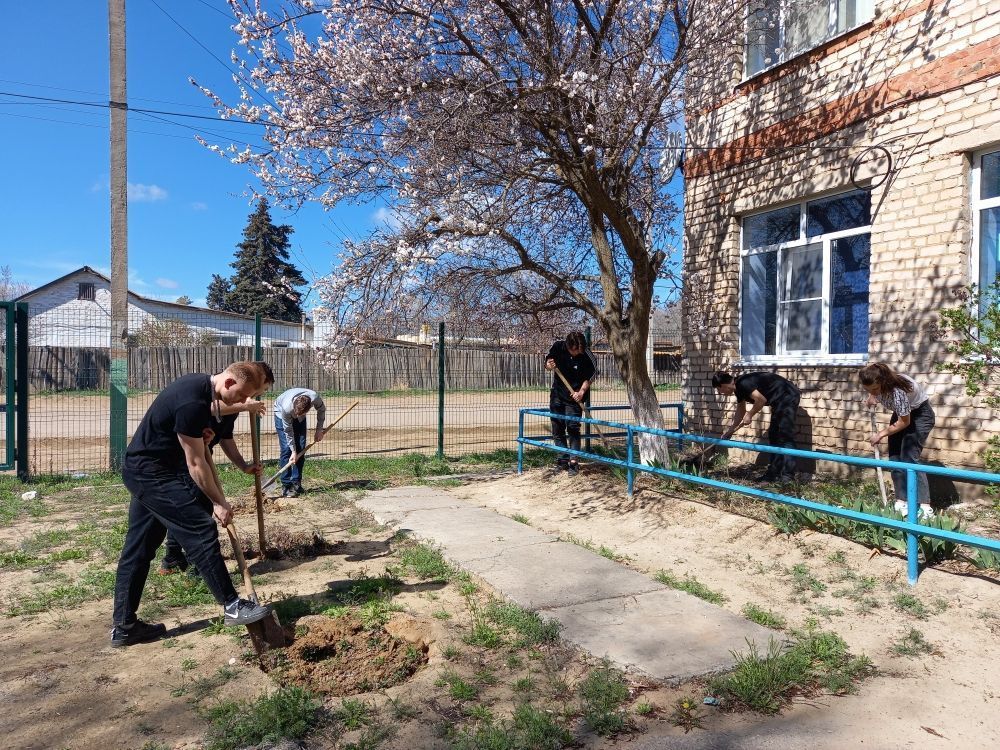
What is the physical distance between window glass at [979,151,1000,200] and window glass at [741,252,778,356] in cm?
243

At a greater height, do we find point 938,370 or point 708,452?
point 938,370

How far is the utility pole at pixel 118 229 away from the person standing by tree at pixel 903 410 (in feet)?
28.0

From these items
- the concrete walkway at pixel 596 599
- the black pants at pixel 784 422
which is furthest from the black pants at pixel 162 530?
the black pants at pixel 784 422

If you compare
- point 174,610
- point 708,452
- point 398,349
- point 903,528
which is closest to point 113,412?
point 398,349

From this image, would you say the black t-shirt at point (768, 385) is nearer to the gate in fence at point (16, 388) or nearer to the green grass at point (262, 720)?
the green grass at point (262, 720)

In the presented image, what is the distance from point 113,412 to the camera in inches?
355

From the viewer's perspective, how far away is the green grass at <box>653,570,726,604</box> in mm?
4582

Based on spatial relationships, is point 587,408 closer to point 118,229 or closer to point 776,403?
point 776,403

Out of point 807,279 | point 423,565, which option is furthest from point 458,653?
point 807,279

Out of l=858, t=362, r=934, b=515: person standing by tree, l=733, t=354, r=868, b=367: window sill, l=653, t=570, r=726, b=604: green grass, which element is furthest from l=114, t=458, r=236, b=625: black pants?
l=733, t=354, r=868, b=367: window sill

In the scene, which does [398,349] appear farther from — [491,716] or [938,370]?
[491,716]

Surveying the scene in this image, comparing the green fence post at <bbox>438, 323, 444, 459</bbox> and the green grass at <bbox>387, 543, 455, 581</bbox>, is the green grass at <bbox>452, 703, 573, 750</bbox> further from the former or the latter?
the green fence post at <bbox>438, 323, 444, 459</bbox>

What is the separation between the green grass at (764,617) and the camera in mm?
4133

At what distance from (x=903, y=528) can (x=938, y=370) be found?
189 cm
